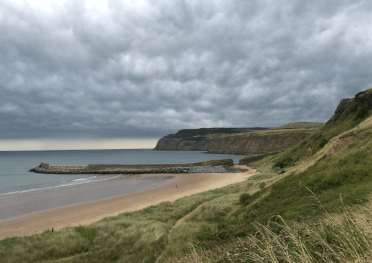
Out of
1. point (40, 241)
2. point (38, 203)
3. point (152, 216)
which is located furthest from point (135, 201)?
point (40, 241)

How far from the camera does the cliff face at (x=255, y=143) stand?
12207 centimetres

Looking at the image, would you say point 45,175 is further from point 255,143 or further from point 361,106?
point 255,143

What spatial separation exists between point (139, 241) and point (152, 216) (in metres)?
5.25

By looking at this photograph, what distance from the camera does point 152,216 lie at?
16.4 meters

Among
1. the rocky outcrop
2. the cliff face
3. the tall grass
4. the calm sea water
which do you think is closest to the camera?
the tall grass

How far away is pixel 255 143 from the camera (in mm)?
145250

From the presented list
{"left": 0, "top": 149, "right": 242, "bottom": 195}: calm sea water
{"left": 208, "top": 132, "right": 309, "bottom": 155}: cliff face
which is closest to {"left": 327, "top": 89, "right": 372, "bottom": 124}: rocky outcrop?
{"left": 0, "top": 149, "right": 242, "bottom": 195}: calm sea water

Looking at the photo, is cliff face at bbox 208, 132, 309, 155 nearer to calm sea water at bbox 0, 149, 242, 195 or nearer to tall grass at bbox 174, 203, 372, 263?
calm sea water at bbox 0, 149, 242, 195

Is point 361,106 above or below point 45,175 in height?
above

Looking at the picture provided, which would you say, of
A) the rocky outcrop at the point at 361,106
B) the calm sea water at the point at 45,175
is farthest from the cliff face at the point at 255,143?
the rocky outcrop at the point at 361,106

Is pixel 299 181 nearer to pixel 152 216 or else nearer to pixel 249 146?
pixel 152 216

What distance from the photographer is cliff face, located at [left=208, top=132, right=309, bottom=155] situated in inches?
4806

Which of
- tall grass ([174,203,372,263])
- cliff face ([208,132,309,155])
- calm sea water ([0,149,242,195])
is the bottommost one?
calm sea water ([0,149,242,195])

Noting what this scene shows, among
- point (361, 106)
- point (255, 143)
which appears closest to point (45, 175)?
point (361, 106)
